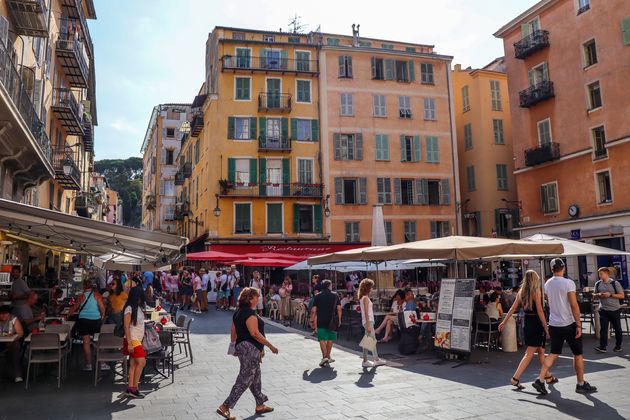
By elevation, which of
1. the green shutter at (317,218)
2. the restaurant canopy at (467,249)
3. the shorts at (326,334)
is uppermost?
the green shutter at (317,218)

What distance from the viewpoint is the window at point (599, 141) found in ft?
79.0

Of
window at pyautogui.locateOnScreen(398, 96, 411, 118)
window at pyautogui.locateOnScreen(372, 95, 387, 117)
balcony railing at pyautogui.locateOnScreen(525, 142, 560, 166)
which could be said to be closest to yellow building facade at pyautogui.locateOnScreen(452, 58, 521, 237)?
window at pyautogui.locateOnScreen(398, 96, 411, 118)

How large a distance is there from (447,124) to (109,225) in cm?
2952

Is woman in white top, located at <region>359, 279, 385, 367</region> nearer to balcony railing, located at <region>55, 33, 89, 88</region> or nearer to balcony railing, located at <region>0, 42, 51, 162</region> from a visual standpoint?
balcony railing, located at <region>0, 42, 51, 162</region>

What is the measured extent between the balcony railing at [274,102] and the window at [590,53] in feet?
54.3

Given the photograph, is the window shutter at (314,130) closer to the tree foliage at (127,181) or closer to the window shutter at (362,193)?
the window shutter at (362,193)

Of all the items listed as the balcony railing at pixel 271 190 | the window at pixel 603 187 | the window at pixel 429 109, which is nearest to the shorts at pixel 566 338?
the window at pixel 603 187

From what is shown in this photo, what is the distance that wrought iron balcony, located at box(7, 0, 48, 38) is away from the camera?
14.6m

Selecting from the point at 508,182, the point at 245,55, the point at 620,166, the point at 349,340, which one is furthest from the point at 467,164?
the point at 349,340

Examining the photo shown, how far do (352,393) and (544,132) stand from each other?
79.8 feet

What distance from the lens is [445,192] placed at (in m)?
34.0

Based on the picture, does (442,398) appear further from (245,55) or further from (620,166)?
(245,55)

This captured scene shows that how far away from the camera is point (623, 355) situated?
9.98m

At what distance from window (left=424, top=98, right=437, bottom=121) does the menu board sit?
2592cm
